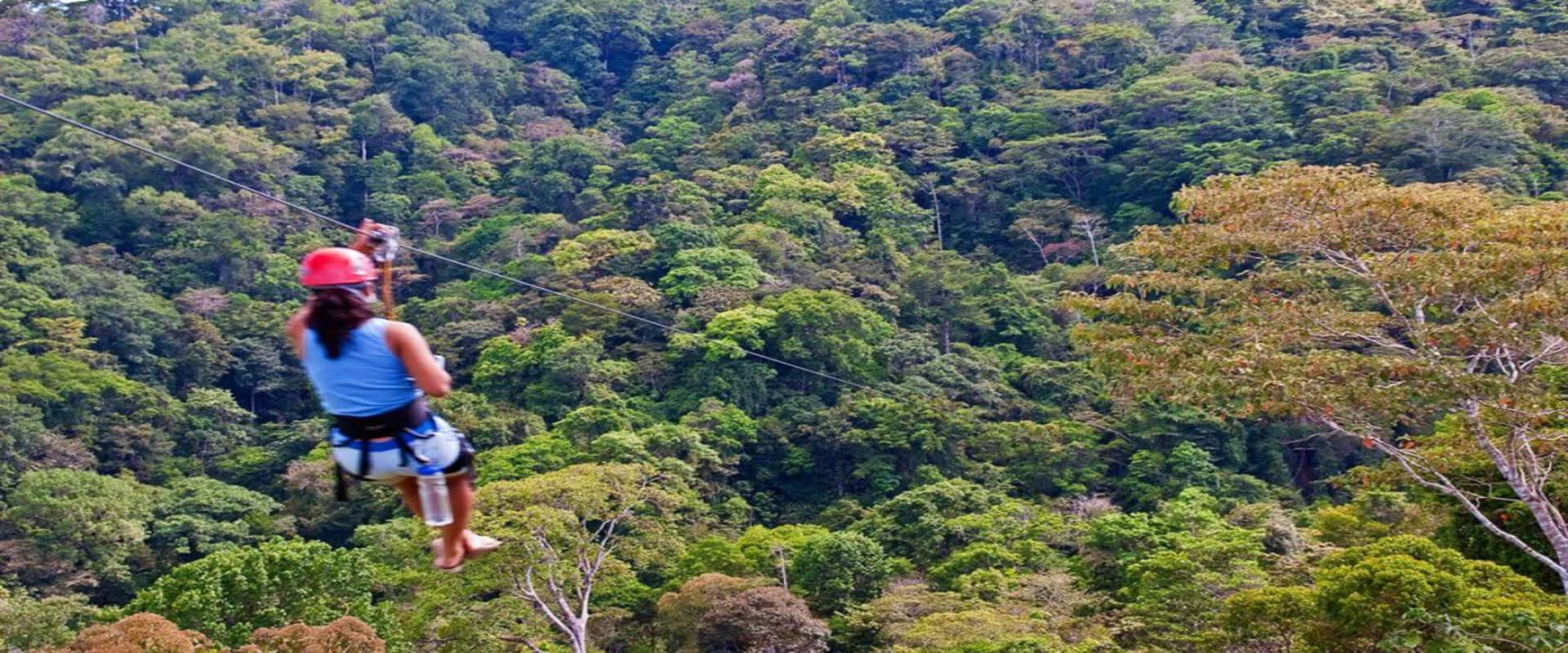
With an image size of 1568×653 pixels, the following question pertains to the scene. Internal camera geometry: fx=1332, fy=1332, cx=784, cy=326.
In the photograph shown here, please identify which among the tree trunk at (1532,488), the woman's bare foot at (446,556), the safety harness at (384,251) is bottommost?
the tree trunk at (1532,488)

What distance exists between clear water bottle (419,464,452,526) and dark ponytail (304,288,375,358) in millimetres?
388

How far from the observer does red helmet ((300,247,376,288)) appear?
2.95m

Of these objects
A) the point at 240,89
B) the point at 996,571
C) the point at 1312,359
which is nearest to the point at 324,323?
the point at 1312,359

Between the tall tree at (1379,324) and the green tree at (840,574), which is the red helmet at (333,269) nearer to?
the tall tree at (1379,324)

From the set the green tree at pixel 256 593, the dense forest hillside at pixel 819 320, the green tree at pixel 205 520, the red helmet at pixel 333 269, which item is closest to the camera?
the red helmet at pixel 333 269

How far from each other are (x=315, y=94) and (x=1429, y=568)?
1480 inches

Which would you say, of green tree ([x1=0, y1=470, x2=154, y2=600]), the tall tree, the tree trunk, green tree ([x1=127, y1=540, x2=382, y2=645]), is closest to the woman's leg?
the tall tree

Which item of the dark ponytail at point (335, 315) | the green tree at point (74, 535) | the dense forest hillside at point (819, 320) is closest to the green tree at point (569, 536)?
the dense forest hillside at point (819, 320)

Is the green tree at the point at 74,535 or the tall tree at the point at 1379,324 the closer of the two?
the tall tree at the point at 1379,324

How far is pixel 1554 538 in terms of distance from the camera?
326 inches

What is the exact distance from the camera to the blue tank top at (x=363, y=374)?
299 cm

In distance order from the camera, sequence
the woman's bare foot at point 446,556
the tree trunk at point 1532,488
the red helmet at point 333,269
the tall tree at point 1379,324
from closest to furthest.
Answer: the red helmet at point 333,269 < the woman's bare foot at point 446,556 < the tree trunk at point 1532,488 < the tall tree at point 1379,324

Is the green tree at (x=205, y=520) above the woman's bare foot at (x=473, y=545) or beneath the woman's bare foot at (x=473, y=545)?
beneath

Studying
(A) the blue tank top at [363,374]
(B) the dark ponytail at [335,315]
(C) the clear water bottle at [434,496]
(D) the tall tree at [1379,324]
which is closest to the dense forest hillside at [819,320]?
(D) the tall tree at [1379,324]
